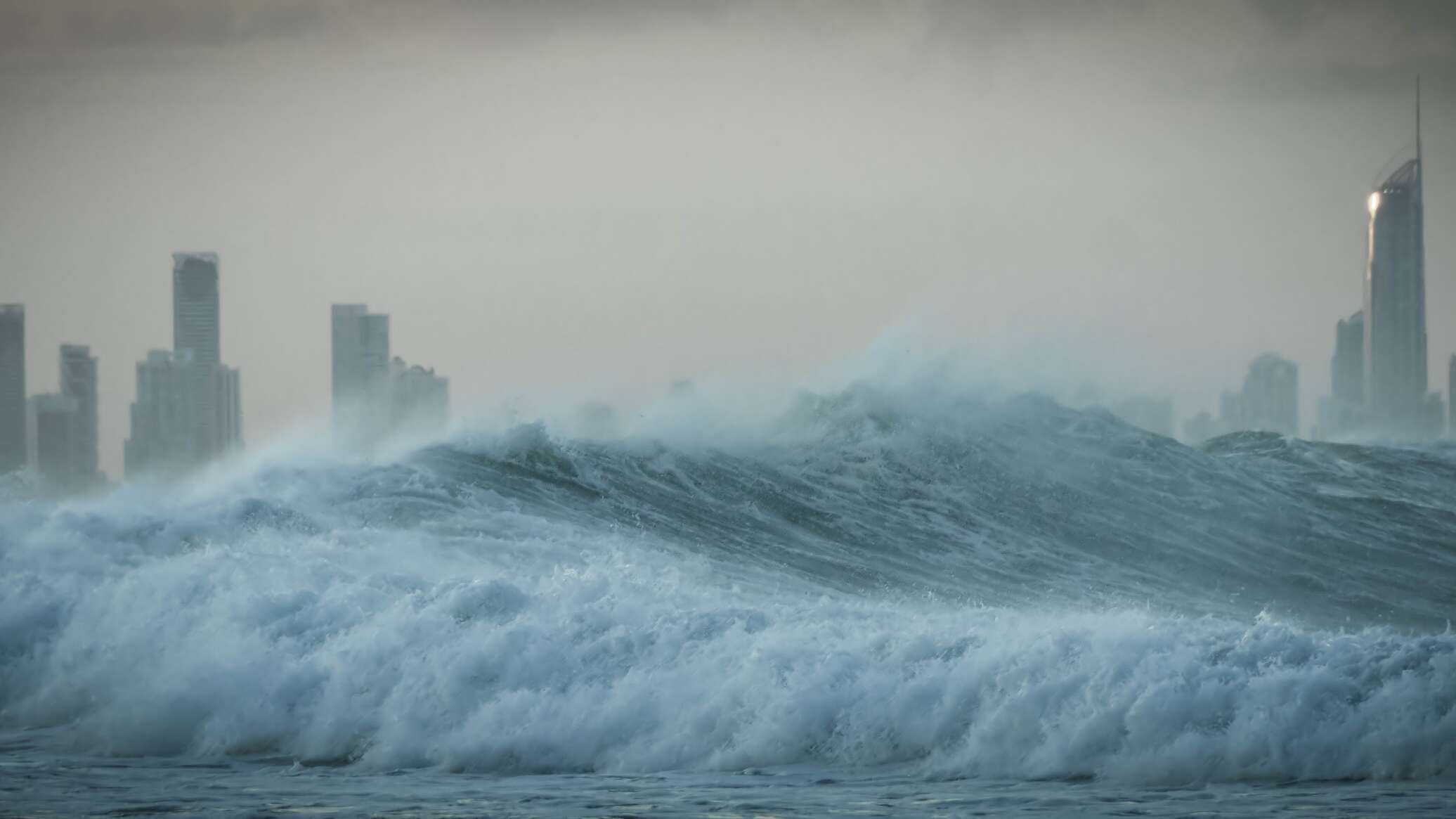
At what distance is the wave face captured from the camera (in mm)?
15086

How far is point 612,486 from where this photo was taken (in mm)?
27984

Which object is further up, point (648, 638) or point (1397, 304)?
point (1397, 304)

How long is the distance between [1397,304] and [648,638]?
151 m

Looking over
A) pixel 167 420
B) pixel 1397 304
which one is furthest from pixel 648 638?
pixel 1397 304

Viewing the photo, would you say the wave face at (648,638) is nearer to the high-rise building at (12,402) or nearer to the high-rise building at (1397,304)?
the high-rise building at (12,402)

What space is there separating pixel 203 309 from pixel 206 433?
33.5 feet

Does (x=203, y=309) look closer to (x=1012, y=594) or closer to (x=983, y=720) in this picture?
(x=1012, y=594)

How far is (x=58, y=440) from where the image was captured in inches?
2584

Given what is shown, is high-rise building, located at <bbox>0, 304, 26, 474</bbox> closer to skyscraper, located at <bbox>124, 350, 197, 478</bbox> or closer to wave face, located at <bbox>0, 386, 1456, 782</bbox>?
skyscraper, located at <bbox>124, 350, 197, 478</bbox>

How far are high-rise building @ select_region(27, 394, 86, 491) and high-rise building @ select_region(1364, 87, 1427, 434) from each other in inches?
3504

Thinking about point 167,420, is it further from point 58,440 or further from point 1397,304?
point 1397,304

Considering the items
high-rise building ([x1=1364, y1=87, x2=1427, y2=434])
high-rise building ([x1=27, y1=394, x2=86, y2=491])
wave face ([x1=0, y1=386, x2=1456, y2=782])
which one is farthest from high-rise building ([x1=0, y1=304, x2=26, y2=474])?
high-rise building ([x1=1364, y1=87, x2=1427, y2=434])

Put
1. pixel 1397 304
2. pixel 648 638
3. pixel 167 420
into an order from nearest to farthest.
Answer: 1. pixel 648 638
2. pixel 167 420
3. pixel 1397 304

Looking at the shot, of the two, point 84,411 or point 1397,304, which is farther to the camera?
point 1397,304
